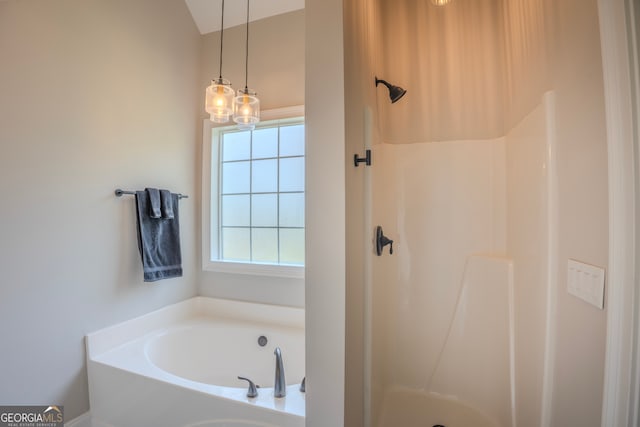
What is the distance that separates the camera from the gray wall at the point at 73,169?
1477 mm

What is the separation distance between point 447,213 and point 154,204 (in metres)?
2.07

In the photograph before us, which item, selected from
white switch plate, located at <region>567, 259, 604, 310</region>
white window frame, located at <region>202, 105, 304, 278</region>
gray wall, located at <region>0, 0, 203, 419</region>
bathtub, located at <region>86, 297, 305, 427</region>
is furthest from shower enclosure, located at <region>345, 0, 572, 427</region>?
gray wall, located at <region>0, 0, 203, 419</region>

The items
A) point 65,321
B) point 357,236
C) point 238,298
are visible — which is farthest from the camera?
point 238,298

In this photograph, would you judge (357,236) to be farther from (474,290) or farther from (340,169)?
(474,290)

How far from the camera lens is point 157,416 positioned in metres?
1.56

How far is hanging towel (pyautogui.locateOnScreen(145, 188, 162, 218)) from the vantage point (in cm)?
211

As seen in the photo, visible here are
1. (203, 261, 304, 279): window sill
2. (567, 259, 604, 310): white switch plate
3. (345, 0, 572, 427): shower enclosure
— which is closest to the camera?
(567, 259, 604, 310): white switch plate

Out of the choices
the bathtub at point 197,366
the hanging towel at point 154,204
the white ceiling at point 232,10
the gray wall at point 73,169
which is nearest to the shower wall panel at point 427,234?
the bathtub at point 197,366

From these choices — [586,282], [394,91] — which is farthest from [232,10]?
[586,282]

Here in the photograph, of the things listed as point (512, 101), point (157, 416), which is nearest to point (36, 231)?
point (157, 416)

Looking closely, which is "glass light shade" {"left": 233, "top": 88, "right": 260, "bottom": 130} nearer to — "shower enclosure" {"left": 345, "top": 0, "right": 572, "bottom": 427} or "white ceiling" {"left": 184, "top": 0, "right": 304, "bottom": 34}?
"shower enclosure" {"left": 345, "top": 0, "right": 572, "bottom": 427}

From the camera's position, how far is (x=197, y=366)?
87.8 inches

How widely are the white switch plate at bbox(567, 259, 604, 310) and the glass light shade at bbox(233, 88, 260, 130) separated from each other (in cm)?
185

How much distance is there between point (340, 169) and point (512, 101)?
116cm
